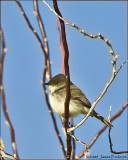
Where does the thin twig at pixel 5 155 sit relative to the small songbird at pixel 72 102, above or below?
below

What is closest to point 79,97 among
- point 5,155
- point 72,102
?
point 72,102

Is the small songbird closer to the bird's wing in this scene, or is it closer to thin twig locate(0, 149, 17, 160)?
the bird's wing

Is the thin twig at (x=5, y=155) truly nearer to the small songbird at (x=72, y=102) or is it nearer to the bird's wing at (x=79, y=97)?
the small songbird at (x=72, y=102)

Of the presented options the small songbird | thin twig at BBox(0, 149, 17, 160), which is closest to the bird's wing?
the small songbird

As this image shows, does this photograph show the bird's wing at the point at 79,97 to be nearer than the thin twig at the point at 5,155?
No

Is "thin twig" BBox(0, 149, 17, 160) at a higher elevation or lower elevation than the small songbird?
lower

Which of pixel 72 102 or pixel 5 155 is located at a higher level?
pixel 72 102

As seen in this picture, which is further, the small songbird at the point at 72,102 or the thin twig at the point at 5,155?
the small songbird at the point at 72,102

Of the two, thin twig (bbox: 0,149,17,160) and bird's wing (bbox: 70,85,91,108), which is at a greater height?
bird's wing (bbox: 70,85,91,108)

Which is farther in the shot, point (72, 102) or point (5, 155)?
point (72, 102)

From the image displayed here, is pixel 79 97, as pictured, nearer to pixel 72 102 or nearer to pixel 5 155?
pixel 72 102

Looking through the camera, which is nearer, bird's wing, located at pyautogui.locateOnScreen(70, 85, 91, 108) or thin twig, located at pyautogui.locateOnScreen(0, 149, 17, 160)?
thin twig, located at pyautogui.locateOnScreen(0, 149, 17, 160)

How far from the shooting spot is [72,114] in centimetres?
396

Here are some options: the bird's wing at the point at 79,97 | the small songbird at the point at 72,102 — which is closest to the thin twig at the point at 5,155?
the small songbird at the point at 72,102
